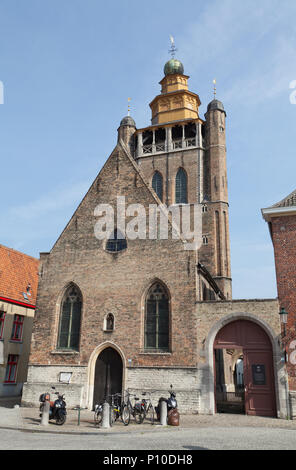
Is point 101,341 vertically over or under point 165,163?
under

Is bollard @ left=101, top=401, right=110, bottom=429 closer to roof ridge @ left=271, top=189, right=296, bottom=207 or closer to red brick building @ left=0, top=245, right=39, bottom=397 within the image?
roof ridge @ left=271, top=189, right=296, bottom=207


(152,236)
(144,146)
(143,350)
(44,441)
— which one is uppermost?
(144,146)

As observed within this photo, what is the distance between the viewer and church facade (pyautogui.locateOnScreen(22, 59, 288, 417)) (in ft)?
52.2

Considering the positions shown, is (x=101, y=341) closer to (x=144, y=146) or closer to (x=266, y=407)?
(x=266, y=407)

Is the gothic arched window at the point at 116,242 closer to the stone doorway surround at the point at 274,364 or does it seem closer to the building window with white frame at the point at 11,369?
the stone doorway surround at the point at 274,364

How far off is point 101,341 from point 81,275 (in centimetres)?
334

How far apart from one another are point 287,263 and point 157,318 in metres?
5.95

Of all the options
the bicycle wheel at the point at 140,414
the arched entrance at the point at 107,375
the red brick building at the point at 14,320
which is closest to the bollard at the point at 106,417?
the bicycle wheel at the point at 140,414

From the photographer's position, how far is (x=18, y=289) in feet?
86.5

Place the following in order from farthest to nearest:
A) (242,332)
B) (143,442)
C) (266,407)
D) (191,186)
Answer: (191,186), (242,332), (266,407), (143,442)

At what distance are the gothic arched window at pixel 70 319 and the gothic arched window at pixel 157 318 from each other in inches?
134

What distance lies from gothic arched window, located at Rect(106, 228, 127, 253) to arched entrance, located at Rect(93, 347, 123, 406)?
4634mm

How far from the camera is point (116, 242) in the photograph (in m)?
19.4

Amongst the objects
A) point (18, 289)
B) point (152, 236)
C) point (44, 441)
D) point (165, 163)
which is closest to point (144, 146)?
point (165, 163)
